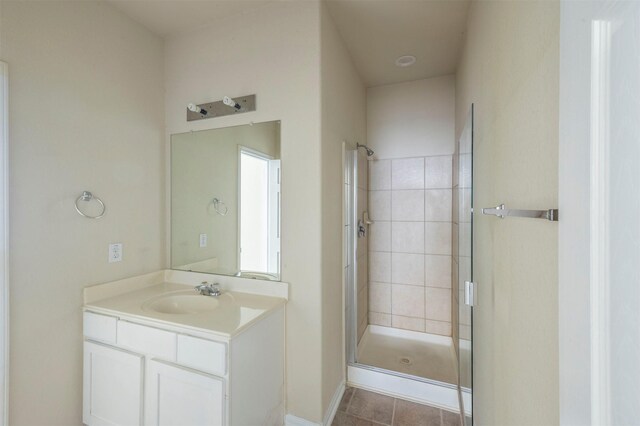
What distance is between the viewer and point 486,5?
1.19 meters

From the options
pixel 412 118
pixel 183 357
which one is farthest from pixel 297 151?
pixel 412 118

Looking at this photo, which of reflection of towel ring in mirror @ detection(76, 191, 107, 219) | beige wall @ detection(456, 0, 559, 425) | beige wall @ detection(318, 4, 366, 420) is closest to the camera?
beige wall @ detection(456, 0, 559, 425)

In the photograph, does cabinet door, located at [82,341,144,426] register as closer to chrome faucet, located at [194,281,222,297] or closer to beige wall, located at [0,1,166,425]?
beige wall, located at [0,1,166,425]

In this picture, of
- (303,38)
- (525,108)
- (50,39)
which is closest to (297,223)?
(303,38)

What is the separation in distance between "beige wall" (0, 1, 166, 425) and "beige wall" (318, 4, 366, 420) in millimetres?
1298

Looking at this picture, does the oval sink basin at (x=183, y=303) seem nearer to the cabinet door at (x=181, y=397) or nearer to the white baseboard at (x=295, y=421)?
the cabinet door at (x=181, y=397)

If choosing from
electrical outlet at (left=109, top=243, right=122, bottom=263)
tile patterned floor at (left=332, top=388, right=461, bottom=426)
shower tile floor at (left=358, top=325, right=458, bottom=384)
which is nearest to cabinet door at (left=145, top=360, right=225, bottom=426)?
electrical outlet at (left=109, top=243, right=122, bottom=263)

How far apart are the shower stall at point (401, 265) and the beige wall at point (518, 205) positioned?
1093mm

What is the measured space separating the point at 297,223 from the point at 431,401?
1.58m

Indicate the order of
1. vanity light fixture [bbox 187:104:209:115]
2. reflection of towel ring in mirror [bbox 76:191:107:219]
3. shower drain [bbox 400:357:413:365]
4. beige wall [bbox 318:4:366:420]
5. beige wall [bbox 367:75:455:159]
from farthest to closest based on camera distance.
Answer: beige wall [bbox 367:75:455:159], shower drain [bbox 400:357:413:365], vanity light fixture [bbox 187:104:209:115], beige wall [bbox 318:4:366:420], reflection of towel ring in mirror [bbox 76:191:107:219]

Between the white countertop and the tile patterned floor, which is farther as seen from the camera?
the tile patterned floor

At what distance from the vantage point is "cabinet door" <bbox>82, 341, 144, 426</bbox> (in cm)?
142

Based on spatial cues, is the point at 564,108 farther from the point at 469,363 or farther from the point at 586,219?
the point at 469,363

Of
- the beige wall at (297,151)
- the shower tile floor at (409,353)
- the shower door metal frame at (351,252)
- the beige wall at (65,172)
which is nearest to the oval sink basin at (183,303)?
the beige wall at (65,172)
